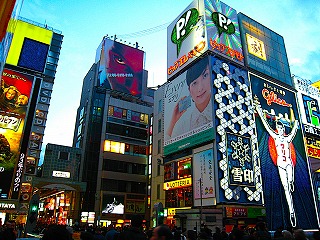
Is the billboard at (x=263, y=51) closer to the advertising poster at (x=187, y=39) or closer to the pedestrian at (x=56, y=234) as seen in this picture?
the advertising poster at (x=187, y=39)

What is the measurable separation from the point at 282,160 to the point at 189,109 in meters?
15.4

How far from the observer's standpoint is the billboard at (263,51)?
45.3 m

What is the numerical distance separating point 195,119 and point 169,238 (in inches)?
1359

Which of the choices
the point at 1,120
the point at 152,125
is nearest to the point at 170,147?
the point at 152,125

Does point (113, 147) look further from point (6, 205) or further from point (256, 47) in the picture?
point (256, 47)

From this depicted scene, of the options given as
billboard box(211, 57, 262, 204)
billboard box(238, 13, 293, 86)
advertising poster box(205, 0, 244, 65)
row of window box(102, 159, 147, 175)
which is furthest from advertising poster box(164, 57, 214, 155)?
row of window box(102, 159, 147, 175)

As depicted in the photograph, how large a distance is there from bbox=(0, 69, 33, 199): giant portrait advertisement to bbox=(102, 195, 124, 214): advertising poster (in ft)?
52.3

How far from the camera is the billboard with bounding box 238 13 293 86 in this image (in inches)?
1783

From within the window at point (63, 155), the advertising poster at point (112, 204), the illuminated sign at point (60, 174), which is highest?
the window at point (63, 155)

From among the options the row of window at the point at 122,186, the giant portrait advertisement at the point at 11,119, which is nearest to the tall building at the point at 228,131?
the row of window at the point at 122,186

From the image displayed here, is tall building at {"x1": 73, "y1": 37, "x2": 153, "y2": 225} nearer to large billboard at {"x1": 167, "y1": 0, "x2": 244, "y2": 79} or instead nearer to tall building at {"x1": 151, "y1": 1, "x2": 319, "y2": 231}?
tall building at {"x1": 151, "y1": 1, "x2": 319, "y2": 231}

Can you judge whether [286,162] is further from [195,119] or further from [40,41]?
[40,41]

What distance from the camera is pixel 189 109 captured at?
40219 millimetres

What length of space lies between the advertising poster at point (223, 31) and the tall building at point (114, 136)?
22.5 meters
